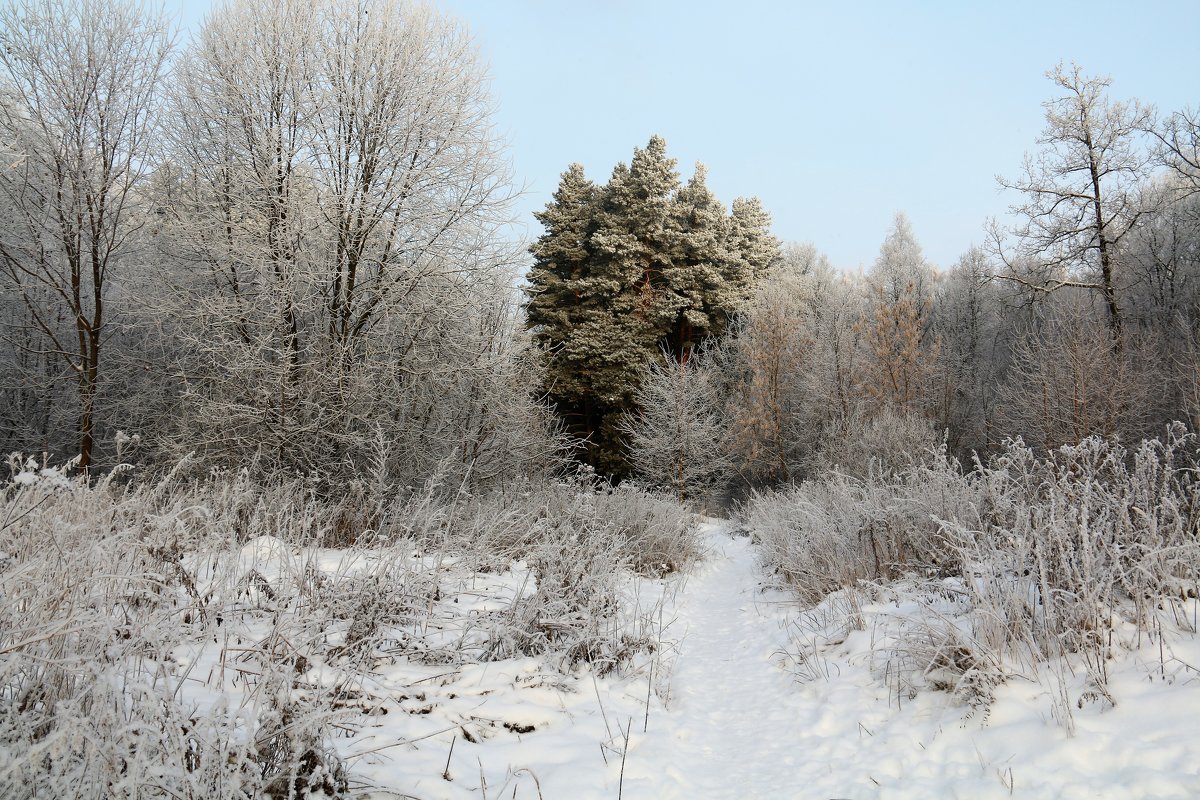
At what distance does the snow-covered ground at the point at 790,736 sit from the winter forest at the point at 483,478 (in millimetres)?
24

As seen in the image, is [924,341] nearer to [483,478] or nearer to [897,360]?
[897,360]

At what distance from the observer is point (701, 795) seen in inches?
115

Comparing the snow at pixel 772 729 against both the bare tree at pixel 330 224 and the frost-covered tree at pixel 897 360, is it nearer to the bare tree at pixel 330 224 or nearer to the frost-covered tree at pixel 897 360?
the bare tree at pixel 330 224

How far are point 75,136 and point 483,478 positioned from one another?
355 inches

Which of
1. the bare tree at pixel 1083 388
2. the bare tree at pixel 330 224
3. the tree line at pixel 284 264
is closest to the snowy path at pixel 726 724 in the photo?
the tree line at pixel 284 264

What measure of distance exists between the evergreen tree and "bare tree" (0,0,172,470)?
16.2 m

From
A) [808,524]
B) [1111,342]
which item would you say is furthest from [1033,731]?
[1111,342]

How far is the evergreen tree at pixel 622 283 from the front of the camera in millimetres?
26984

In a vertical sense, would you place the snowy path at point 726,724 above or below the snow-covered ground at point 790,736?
below

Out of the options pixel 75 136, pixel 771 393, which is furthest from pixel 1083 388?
pixel 75 136

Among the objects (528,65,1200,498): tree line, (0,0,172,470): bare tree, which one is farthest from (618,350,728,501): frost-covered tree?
(0,0,172,470): bare tree

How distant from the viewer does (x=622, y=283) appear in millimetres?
27625

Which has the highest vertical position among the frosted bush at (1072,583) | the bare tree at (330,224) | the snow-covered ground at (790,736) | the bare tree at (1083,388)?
the bare tree at (330,224)

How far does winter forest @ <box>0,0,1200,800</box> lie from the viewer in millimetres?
2668
